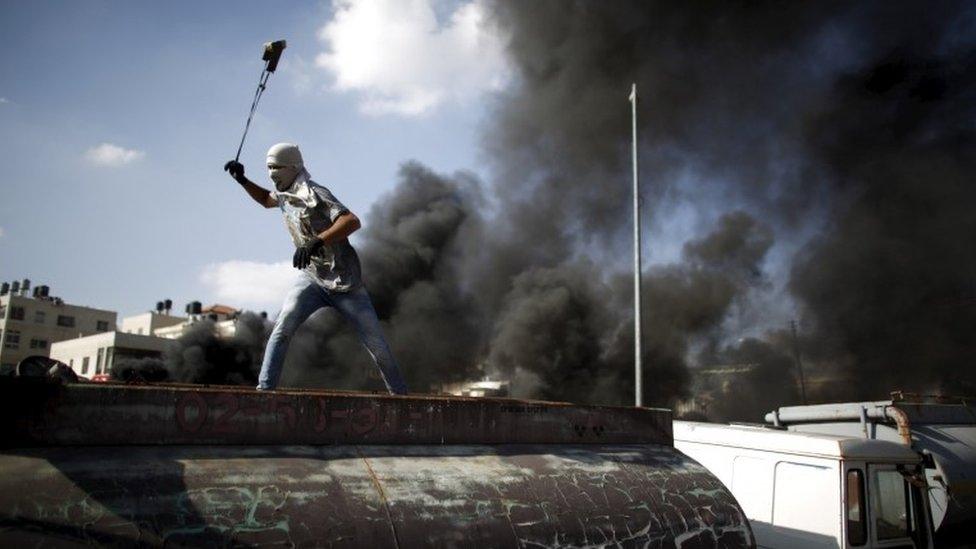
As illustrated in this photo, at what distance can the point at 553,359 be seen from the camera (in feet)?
112

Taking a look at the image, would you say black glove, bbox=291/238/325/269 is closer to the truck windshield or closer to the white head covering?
the white head covering

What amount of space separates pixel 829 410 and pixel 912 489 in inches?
137

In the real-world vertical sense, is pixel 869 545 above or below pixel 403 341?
below

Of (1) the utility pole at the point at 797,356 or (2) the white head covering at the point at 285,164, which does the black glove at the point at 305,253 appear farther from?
(1) the utility pole at the point at 797,356

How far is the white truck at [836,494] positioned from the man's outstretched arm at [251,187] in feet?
15.5

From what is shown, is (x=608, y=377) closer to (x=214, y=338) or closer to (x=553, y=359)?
(x=553, y=359)

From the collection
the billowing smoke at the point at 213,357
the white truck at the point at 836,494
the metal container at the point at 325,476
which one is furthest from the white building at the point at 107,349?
the metal container at the point at 325,476

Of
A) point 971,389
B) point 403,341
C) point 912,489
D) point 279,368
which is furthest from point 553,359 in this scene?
point 279,368

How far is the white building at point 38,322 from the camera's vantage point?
Result: 2255 inches

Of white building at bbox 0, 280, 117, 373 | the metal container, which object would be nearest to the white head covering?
the metal container

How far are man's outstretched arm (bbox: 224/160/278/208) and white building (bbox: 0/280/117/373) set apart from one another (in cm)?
6293

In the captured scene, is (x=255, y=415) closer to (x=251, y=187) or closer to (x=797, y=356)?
(x=251, y=187)

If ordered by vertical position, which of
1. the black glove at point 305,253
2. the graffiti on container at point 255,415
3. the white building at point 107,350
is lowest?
the graffiti on container at point 255,415

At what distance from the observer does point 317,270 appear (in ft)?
12.5
